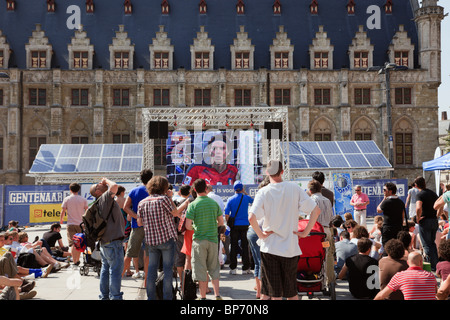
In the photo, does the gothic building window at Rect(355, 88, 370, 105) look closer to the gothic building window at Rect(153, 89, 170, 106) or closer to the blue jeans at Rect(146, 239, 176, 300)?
the gothic building window at Rect(153, 89, 170, 106)

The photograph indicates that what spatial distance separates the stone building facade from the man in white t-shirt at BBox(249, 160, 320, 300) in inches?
1143

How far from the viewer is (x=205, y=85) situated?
35000 mm

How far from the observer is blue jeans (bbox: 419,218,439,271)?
959cm

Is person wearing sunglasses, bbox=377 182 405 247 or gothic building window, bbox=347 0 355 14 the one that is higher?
gothic building window, bbox=347 0 355 14

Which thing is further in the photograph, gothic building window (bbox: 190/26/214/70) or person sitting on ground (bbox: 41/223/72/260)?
gothic building window (bbox: 190/26/214/70)

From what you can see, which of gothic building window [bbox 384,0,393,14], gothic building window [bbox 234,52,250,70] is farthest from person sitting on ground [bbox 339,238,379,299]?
gothic building window [bbox 384,0,393,14]

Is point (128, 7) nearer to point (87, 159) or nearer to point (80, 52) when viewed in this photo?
point (80, 52)

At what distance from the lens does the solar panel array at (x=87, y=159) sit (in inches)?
960

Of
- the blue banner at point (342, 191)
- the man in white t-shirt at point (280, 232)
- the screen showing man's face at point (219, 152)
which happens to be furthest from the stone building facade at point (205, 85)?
the man in white t-shirt at point (280, 232)

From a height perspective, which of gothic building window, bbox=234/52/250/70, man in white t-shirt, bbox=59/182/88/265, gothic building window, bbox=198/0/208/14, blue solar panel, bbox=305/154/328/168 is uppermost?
gothic building window, bbox=198/0/208/14

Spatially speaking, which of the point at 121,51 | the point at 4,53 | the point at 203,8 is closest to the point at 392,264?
the point at 121,51

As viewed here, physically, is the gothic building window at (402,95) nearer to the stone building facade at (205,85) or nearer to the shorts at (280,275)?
the stone building facade at (205,85)

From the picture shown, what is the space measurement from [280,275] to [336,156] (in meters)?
20.6

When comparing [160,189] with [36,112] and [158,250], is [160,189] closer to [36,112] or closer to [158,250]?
[158,250]
